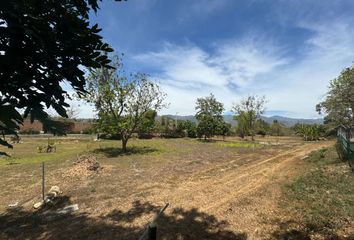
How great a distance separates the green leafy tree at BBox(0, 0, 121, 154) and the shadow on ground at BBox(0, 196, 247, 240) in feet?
19.1

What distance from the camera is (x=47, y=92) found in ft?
9.05

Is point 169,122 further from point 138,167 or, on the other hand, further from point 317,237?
point 317,237

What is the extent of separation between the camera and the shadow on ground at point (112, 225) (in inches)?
306

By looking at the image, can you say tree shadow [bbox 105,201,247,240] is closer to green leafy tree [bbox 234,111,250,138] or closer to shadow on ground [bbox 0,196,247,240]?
shadow on ground [bbox 0,196,247,240]

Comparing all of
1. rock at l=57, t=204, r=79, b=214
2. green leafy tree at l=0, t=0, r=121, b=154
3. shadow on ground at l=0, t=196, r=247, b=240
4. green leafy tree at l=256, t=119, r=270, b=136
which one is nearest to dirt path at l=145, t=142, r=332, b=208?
shadow on ground at l=0, t=196, r=247, b=240

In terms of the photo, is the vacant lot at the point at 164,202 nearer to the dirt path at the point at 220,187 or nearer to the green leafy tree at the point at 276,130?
the dirt path at the point at 220,187

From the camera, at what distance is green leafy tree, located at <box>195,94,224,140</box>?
150ft

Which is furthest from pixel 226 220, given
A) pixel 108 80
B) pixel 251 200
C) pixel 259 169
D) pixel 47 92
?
pixel 108 80

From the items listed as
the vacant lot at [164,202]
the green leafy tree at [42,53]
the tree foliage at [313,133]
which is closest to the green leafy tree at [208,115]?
the tree foliage at [313,133]

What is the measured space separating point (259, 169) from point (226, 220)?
908 centimetres

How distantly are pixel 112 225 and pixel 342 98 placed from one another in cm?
1597

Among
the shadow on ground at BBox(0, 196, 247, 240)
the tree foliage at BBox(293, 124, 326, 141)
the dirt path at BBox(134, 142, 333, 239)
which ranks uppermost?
the tree foliage at BBox(293, 124, 326, 141)

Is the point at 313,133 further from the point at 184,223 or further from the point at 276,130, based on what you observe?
the point at 184,223

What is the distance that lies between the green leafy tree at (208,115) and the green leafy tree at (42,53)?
43.2 m
